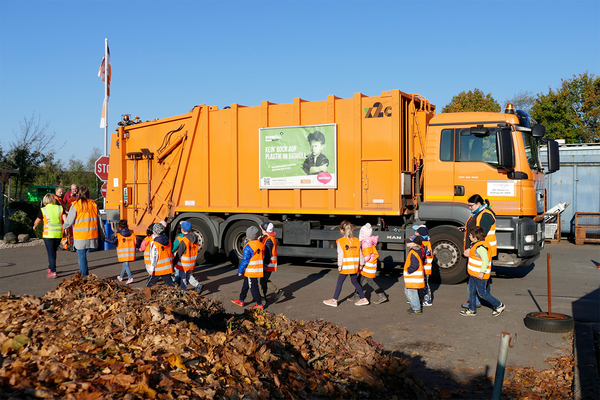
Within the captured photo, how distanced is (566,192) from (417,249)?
1260 cm

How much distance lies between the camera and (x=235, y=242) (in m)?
10.8

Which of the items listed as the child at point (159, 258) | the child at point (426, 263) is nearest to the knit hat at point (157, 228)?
the child at point (159, 258)

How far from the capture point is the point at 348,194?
9.62 m

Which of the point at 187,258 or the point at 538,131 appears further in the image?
the point at 538,131

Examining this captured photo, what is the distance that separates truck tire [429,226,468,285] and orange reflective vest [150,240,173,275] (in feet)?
15.4

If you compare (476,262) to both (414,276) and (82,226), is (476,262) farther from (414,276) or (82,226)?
(82,226)

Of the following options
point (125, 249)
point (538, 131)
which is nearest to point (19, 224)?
point (125, 249)

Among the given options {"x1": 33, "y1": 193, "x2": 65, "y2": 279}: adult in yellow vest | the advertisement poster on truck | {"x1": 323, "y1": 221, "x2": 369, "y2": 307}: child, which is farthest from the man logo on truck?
{"x1": 33, "y1": 193, "x2": 65, "y2": 279}: adult in yellow vest

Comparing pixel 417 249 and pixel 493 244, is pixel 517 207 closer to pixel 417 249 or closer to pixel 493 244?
Result: pixel 493 244

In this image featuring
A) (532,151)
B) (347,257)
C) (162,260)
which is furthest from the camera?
(532,151)

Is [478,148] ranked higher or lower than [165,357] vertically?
higher

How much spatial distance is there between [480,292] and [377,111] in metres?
4.20

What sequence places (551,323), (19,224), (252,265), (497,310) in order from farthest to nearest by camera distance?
(19,224) → (252,265) → (497,310) → (551,323)

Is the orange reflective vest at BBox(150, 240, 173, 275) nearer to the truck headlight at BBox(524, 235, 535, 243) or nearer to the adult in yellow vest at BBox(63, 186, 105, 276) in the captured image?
the adult in yellow vest at BBox(63, 186, 105, 276)
